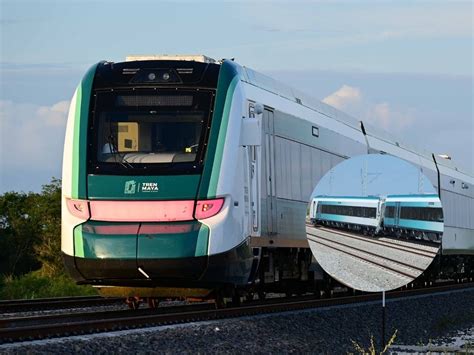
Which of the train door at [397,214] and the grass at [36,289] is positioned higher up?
the train door at [397,214]

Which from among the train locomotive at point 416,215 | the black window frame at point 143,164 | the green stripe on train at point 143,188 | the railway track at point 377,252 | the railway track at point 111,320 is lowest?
the railway track at point 111,320

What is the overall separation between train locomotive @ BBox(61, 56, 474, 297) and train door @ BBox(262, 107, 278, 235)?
17 cm

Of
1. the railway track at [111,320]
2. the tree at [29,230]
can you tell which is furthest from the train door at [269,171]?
the tree at [29,230]

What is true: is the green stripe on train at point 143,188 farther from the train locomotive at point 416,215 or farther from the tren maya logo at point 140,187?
the train locomotive at point 416,215

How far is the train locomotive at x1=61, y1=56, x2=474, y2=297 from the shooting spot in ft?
48.3

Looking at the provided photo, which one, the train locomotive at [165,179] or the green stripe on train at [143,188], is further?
the green stripe on train at [143,188]

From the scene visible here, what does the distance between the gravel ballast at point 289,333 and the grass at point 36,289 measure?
30.9ft

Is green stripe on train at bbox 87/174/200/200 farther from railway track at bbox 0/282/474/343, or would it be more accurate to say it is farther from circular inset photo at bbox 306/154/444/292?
circular inset photo at bbox 306/154/444/292

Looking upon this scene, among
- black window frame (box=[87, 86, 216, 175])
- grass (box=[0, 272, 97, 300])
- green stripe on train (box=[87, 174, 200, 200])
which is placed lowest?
grass (box=[0, 272, 97, 300])

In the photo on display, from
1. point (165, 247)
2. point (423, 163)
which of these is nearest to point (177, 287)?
point (165, 247)

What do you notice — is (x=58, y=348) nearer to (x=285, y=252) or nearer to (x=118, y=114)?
(x=118, y=114)

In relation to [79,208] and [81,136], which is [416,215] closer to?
[79,208]

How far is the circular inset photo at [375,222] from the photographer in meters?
11.8

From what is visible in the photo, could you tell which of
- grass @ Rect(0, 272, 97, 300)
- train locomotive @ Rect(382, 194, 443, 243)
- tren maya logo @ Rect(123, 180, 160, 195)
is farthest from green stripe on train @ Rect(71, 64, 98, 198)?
grass @ Rect(0, 272, 97, 300)
